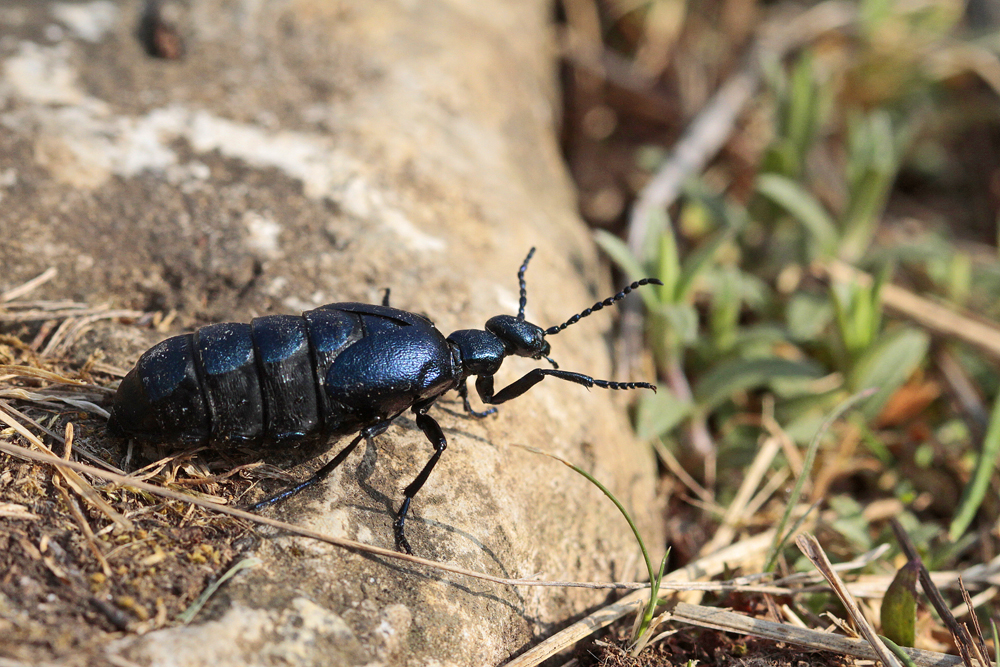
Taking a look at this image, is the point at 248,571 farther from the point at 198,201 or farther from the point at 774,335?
the point at 774,335

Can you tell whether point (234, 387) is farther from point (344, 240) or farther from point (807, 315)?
point (807, 315)

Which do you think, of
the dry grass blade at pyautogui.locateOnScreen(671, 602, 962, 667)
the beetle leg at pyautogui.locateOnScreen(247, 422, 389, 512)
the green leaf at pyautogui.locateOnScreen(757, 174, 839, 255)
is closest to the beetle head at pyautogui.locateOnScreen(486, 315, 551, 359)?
the beetle leg at pyautogui.locateOnScreen(247, 422, 389, 512)

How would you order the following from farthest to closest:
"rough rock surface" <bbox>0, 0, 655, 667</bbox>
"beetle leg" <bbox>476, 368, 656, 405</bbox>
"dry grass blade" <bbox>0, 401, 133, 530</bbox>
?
1. "beetle leg" <bbox>476, 368, 656, 405</bbox>
2. "rough rock surface" <bbox>0, 0, 655, 667</bbox>
3. "dry grass blade" <bbox>0, 401, 133, 530</bbox>

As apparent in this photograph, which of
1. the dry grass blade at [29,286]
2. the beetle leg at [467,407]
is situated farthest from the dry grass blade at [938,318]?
the dry grass blade at [29,286]

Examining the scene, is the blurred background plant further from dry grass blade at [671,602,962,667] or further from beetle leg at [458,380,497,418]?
beetle leg at [458,380,497,418]

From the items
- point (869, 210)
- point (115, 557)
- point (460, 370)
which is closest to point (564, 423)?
point (460, 370)

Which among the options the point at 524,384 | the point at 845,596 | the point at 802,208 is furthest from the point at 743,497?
the point at 802,208
